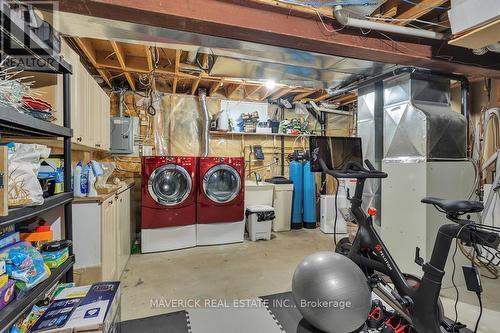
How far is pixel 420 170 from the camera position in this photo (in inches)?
101

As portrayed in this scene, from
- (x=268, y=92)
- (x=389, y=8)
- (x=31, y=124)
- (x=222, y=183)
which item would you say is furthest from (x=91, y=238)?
(x=268, y=92)

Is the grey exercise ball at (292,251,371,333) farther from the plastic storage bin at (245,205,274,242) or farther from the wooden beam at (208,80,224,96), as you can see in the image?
the wooden beam at (208,80,224,96)

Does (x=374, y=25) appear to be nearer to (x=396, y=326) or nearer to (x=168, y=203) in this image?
(x=396, y=326)

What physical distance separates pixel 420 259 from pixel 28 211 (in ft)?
7.54

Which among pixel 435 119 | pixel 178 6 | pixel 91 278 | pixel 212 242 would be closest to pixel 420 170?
pixel 435 119

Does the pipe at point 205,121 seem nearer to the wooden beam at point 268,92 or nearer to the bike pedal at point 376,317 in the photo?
the wooden beam at point 268,92

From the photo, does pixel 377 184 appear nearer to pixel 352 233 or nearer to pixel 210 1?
pixel 352 233

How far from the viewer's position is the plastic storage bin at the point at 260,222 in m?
4.18

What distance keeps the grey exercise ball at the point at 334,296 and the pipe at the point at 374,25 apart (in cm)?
179

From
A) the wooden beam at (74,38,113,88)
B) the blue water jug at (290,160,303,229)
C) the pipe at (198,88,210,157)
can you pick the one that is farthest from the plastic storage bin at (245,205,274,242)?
the wooden beam at (74,38,113,88)

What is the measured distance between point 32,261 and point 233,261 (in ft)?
7.76

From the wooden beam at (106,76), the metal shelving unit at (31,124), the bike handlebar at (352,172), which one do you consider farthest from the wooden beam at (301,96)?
the metal shelving unit at (31,124)

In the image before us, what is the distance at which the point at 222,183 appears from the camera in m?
4.25

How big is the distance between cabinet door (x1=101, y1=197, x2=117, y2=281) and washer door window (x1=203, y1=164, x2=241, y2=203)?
1543mm
